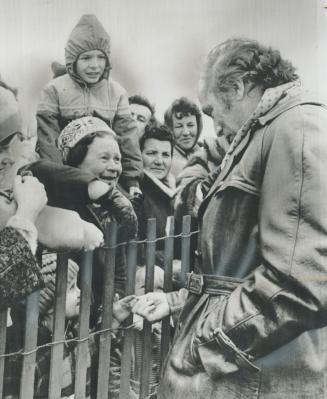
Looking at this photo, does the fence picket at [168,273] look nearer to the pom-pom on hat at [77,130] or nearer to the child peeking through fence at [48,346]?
the child peeking through fence at [48,346]

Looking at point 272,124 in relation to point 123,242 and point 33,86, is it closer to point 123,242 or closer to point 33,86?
point 123,242

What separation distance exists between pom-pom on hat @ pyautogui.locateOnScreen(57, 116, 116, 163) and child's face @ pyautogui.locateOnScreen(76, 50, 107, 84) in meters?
0.19

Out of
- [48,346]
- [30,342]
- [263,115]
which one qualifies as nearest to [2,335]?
[30,342]

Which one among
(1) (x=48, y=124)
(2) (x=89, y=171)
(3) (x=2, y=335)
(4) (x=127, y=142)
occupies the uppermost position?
(1) (x=48, y=124)

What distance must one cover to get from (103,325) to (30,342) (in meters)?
0.43

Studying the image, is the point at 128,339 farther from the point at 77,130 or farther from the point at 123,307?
the point at 77,130

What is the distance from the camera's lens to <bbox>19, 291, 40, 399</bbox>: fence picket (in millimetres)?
2801

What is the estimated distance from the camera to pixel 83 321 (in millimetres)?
3014

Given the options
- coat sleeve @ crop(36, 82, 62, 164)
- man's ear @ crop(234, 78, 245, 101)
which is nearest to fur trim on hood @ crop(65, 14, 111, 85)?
coat sleeve @ crop(36, 82, 62, 164)

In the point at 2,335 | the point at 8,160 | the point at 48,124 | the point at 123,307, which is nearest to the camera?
the point at 2,335

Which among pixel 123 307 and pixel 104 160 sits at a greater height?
pixel 104 160

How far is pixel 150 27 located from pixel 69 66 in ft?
1.69

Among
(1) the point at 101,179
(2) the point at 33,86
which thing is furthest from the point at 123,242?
(2) the point at 33,86

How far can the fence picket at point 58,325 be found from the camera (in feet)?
9.52
